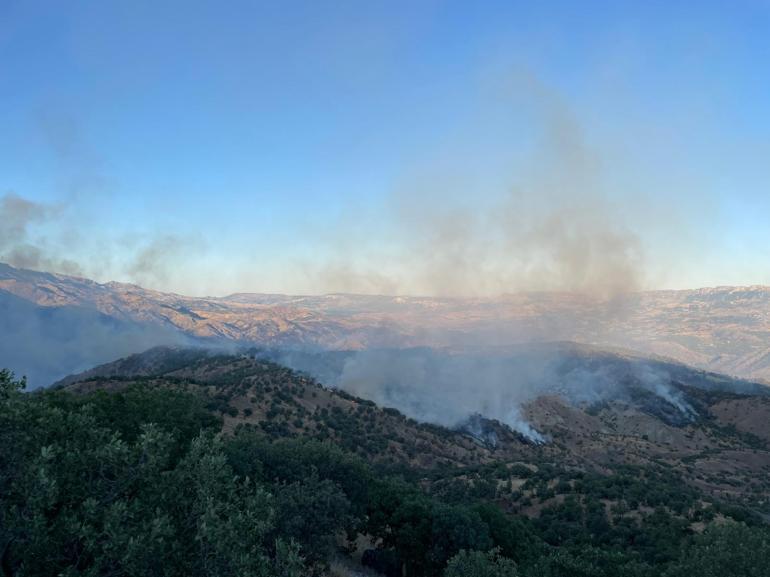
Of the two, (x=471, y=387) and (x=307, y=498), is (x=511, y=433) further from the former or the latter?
(x=307, y=498)

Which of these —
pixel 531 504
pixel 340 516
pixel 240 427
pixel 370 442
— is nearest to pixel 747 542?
pixel 340 516

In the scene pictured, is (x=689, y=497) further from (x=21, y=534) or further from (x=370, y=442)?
(x=21, y=534)

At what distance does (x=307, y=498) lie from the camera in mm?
23922

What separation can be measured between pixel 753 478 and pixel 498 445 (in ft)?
143

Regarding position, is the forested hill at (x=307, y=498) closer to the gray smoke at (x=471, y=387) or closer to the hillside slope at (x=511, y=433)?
the hillside slope at (x=511, y=433)

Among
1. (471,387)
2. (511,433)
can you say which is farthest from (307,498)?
(471,387)

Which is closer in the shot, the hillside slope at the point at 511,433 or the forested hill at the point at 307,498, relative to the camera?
the forested hill at the point at 307,498

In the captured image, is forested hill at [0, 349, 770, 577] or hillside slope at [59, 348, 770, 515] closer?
forested hill at [0, 349, 770, 577]

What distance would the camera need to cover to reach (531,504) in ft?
178

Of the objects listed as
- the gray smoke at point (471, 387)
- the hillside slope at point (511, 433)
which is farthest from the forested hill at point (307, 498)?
the gray smoke at point (471, 387)

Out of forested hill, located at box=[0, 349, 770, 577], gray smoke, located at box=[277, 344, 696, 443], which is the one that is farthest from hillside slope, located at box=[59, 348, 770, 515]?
gray smoke, located at box=[277, 344, 696, 443]

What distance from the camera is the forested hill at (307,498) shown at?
42.4ft

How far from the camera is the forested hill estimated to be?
509 inches

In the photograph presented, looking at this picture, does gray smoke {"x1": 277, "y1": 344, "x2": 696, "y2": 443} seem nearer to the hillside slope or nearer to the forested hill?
the hillside slope
